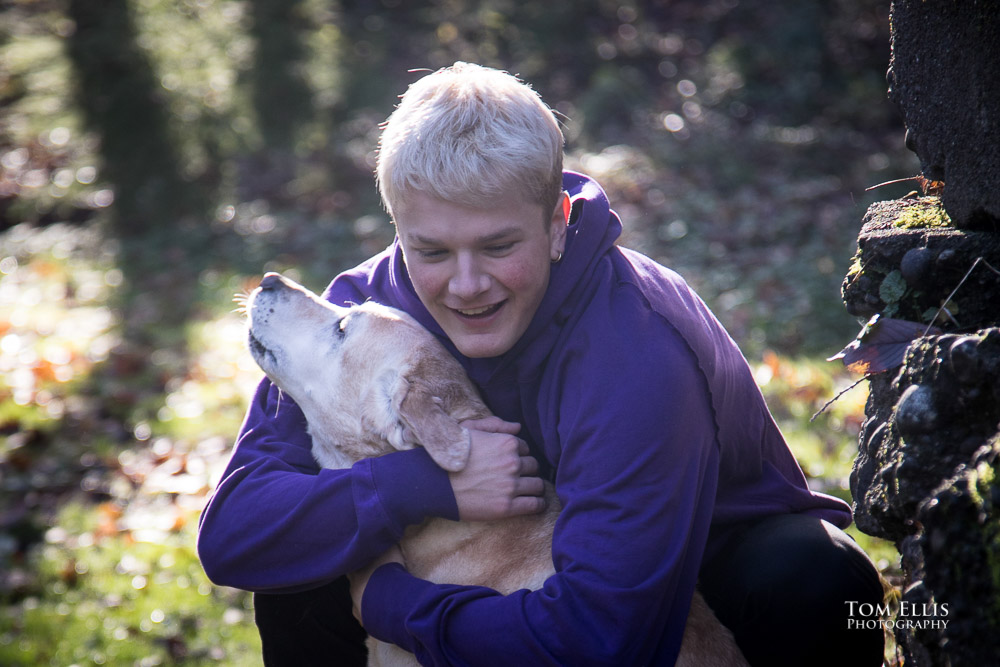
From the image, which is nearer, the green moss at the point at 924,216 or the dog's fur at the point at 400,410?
the green moss at the point at 924,216

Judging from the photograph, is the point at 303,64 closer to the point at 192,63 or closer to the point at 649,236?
the point at 192,63

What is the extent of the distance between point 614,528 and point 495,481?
1.59ft

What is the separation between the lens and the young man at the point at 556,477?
2.03 m

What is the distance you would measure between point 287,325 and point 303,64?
22.5 feet

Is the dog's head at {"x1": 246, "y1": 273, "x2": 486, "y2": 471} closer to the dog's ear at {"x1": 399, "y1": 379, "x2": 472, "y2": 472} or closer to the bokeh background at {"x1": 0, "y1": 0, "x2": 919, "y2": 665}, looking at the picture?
the dog's ear at {"x1": 399, "y1": 379, "x2": 472, "y2": 472}

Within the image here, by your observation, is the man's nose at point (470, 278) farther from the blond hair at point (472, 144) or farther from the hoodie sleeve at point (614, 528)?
the hoodie sleeve at point (614, 528)

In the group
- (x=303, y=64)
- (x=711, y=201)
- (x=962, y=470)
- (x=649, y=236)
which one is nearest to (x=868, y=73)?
(x=711, y=201)

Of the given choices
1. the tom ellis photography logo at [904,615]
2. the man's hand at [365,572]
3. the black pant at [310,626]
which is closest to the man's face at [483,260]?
the man's hand at [365,572]

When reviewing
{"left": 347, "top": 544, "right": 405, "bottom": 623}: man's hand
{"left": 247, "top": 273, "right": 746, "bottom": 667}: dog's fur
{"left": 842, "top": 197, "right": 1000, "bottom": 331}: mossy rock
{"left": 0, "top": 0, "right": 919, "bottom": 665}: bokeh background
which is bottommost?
{"left": 0, "top": 0, "right": 919, "bottom": 665}: bokeh background

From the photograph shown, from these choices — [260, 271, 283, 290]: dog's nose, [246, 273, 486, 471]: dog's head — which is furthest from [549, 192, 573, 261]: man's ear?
→ [260, 271, 283, 290]: dog's nose

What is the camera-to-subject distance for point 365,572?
2500 millimetres

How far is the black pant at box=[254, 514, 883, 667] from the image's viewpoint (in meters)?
2.26

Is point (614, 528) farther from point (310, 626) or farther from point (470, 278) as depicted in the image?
point (310, 626)

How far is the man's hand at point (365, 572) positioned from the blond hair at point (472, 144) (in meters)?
1.06
